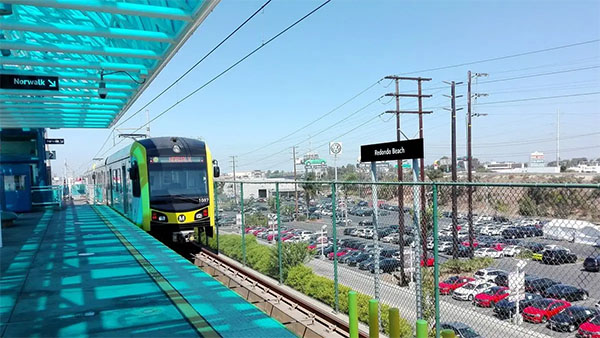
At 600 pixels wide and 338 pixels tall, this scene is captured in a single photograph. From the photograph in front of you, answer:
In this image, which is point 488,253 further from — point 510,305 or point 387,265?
point 387,265

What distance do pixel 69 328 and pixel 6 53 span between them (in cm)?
798

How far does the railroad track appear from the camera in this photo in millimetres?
6188

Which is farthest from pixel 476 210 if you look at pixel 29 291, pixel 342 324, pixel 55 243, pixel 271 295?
pixel 55 243

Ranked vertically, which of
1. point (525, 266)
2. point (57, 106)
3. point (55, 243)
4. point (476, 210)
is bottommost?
point (55, 243)

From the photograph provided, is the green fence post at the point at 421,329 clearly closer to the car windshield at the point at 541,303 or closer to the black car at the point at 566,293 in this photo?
the car windshield at the point at 541,303

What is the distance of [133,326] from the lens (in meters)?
4.75

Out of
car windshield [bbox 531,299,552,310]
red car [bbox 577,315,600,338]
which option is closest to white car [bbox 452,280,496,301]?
car windshield [bbox 531,299,552,310]

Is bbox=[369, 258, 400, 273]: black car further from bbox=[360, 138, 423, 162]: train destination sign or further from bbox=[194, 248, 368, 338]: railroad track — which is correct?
bbox=[360, 138, 423, 162]: train destination sign

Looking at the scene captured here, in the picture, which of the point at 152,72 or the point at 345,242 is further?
the point at 152,72

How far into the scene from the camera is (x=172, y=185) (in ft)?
39.5

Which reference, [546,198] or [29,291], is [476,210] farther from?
[29,291]

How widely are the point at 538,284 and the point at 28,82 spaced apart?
1052 cm

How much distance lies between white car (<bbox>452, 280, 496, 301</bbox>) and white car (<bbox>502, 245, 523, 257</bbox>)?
3.75 ft

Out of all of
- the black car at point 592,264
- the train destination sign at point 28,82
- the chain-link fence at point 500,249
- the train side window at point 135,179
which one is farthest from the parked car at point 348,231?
the train destination sign at point 28,82
